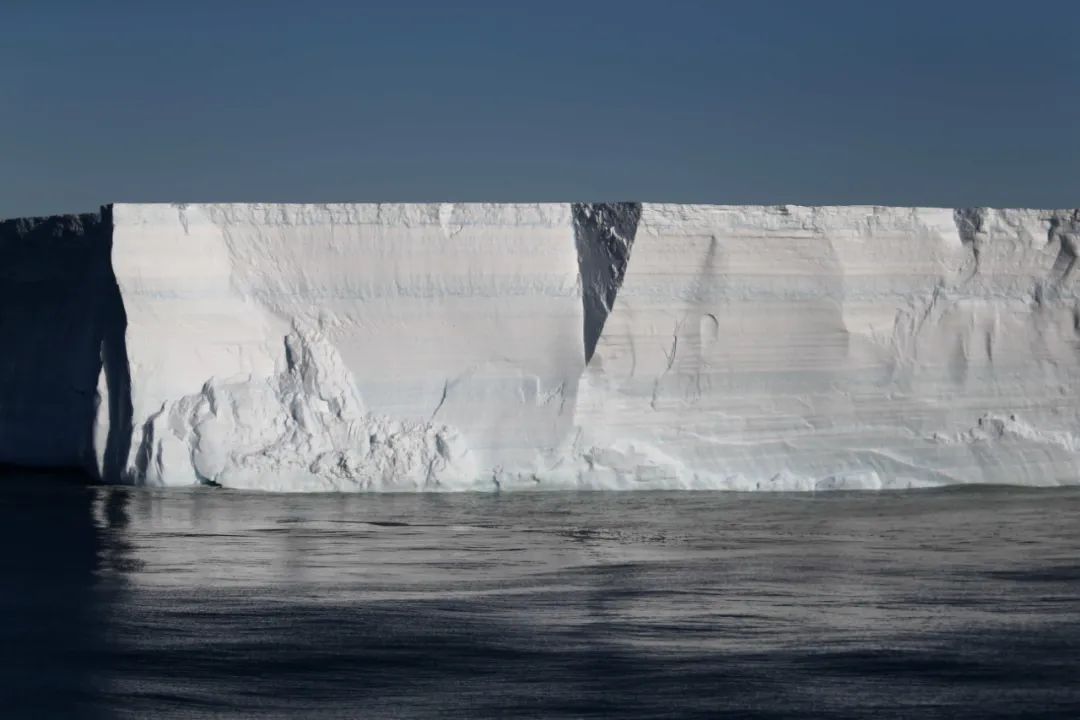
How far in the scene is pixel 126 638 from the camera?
30.7 ft

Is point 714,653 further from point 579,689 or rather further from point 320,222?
point 320,222

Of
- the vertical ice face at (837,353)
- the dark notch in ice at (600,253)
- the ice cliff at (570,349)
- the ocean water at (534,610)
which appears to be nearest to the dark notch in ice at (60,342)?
the ice cliff at (570,349)

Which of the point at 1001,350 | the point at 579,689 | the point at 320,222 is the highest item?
the point at 320,222

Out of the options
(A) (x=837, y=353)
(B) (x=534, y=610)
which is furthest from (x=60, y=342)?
(B) (x=534, y=610)

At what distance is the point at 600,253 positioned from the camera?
17.2 meters

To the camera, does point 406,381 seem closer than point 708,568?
No

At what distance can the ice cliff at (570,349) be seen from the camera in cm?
1683

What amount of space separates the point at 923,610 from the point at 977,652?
Result: 1.23 meters

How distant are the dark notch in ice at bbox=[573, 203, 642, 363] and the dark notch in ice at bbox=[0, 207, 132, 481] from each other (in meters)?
4.91

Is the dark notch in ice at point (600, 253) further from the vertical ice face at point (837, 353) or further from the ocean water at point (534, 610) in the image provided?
the ocean water at point (534, 610)

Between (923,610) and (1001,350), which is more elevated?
(1001,350)

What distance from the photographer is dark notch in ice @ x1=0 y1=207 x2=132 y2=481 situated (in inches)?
678

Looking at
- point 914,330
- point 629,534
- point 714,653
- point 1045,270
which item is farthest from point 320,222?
point 714,653

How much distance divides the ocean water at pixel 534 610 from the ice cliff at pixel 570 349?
1.09 meters
